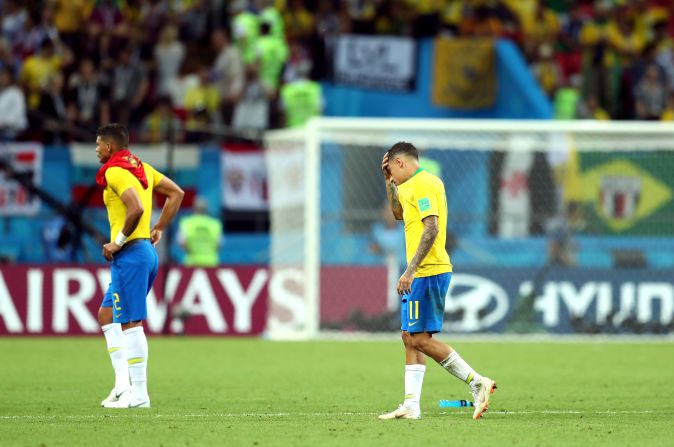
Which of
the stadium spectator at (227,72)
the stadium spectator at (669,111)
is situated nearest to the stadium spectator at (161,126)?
the stadium spectator at (227,72)

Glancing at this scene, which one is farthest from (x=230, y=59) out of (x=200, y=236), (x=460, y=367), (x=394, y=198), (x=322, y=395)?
(x=460, y=367)

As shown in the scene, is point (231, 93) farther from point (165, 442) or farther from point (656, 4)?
point (165, 442)

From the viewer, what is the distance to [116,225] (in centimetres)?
1115

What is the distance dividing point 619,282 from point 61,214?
8038 mm

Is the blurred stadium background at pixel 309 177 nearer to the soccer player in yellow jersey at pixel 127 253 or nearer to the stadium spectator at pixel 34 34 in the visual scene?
the stadium spectator at pixel 34 34

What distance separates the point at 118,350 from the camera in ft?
37.1

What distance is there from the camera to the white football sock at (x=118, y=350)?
36.9 feet

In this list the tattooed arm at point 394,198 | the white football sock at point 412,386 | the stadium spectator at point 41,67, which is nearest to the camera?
the white football sock at point 412,386

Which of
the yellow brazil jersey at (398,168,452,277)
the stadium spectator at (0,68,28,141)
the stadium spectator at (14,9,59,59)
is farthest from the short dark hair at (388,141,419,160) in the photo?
the stadium spectator at (14,9,59,59)

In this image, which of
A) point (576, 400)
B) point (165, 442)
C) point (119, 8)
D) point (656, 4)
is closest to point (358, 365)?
point (576, 400)

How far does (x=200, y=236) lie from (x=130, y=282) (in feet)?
30.6

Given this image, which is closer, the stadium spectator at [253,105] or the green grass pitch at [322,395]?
the green grass pitch at [322,395]

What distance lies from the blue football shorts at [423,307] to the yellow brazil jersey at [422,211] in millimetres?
69

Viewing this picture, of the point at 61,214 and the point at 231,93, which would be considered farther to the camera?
the point at 231,93
